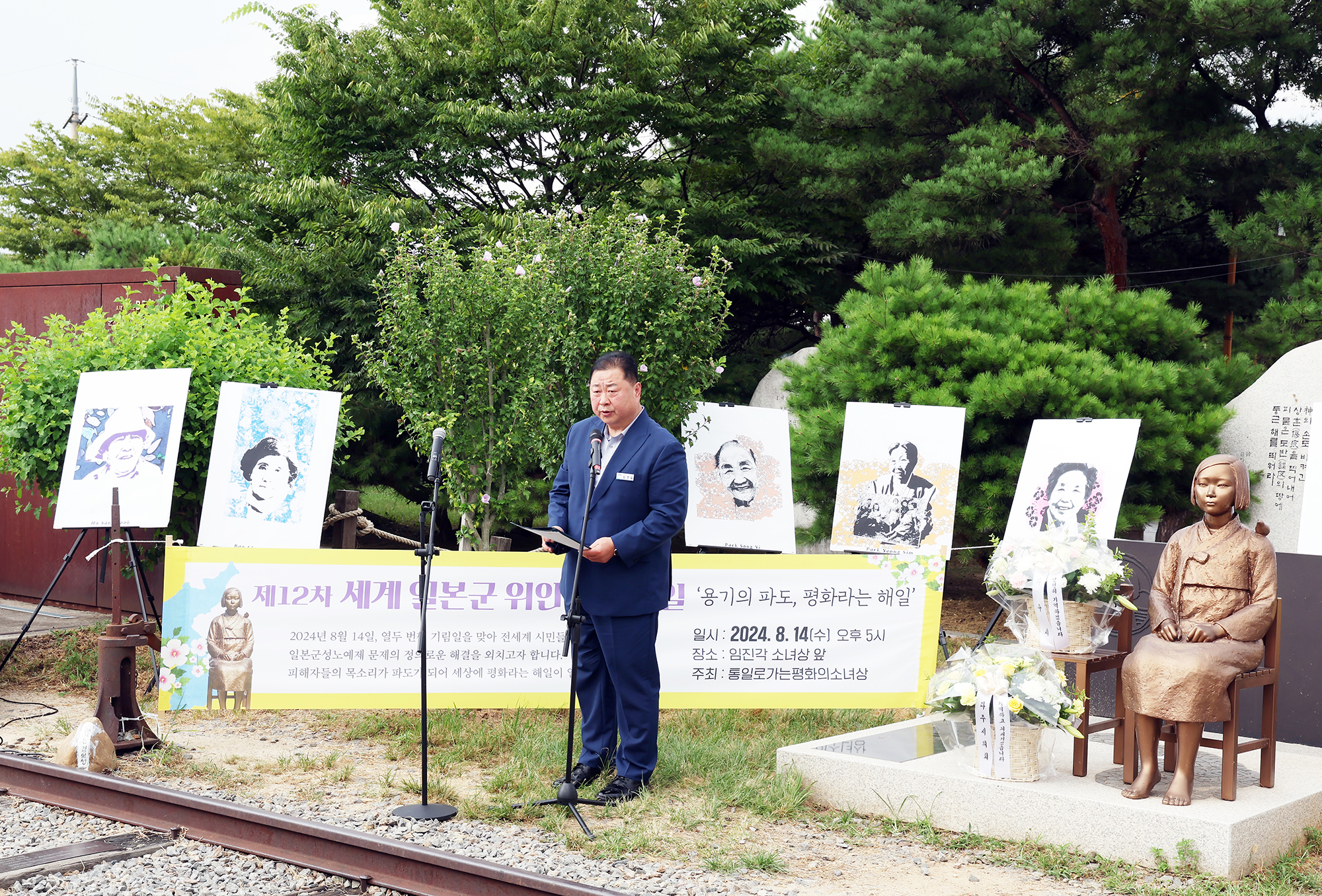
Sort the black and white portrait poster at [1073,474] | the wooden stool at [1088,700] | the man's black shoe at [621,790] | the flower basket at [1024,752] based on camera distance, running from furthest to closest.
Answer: the black and white portrait poster at [1073,474] < the man's black shoe at [621,790] < the wooden stool at [1088,700] < the flower basket at [1024,752]

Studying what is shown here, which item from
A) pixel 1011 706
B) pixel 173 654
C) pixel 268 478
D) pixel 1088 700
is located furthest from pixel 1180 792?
pixel 268 478

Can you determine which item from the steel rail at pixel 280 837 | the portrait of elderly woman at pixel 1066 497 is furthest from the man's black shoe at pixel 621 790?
the portrait of elderly woman at pixel 1066 497

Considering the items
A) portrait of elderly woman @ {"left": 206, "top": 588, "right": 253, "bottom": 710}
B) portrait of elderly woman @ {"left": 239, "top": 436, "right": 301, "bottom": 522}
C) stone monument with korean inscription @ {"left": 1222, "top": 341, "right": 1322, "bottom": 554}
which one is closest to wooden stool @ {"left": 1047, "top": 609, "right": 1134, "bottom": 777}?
portrait of elderly woman @ {"left": 206, "top": 588, "right": 253, "bottom": 710}

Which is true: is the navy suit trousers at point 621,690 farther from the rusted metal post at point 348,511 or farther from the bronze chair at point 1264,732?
the rusted metal post at point 348,511

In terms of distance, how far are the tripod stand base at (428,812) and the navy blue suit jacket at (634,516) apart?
990 mm

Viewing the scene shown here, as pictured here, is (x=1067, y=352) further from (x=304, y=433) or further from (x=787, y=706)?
(x=304, y=433)

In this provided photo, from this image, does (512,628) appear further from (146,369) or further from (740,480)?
(146,369)

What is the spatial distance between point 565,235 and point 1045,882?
218 inches

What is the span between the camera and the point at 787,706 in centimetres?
634

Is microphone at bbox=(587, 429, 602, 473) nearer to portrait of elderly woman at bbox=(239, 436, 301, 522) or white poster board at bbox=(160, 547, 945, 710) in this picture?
white poster board at bbox=(160, 547, 945, 710)

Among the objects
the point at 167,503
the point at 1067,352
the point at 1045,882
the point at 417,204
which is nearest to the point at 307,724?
the point at 167,503

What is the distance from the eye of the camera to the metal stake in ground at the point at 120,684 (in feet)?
18.5

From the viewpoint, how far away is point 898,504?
7.95 m

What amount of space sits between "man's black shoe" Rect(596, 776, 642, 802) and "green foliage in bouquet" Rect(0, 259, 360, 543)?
13.1ft
